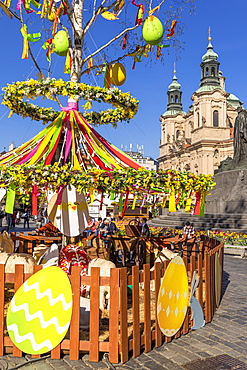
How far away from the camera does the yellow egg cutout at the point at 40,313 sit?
400cm

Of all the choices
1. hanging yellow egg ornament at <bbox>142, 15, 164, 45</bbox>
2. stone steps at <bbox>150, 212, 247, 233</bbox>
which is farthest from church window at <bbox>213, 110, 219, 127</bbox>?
hanging yellow egg ornament at <bbox>142, 15, 164, 45</bbox>

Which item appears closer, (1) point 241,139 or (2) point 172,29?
(2) point 172,29

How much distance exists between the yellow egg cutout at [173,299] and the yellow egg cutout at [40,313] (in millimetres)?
1232

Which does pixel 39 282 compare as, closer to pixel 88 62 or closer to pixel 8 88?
pixel 8 88

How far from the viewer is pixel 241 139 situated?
21.6 m

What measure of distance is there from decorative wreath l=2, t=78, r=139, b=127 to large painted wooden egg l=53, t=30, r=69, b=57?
106 cm

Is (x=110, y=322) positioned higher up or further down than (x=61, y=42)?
further down

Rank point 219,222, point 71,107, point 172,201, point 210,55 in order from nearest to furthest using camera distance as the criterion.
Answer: point 172,201 < point 71,107 < point 219,222 < point 210,55

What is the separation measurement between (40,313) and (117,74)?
5.87 m

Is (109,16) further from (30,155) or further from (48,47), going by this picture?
(30,155)

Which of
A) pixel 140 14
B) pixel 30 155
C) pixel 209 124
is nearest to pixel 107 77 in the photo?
pixel 140 14

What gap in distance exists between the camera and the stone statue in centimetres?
2117

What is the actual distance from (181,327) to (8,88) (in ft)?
18.0

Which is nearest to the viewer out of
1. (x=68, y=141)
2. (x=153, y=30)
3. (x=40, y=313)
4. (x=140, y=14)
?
(x=40, y=313)
